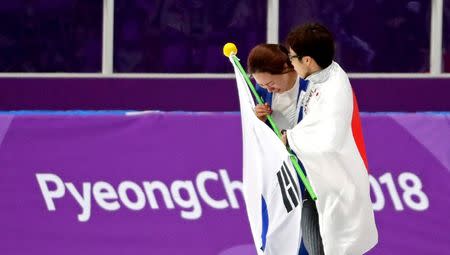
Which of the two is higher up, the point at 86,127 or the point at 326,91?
the point at 326,91

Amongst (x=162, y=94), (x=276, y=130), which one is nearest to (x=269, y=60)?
(x=276, y=130)

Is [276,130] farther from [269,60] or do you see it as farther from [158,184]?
[158,184]

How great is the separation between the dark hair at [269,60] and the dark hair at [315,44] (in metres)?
0.32

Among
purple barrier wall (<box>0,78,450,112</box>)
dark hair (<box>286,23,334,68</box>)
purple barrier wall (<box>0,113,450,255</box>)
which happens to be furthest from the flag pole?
purple barrier wall (<box>0,78,450,112</box>)

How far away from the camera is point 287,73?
6637mm

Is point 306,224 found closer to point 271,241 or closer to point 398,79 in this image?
point 271,241

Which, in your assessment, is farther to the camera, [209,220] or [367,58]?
[367,58]

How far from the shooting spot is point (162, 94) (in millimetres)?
12445

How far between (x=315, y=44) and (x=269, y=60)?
1.33ft

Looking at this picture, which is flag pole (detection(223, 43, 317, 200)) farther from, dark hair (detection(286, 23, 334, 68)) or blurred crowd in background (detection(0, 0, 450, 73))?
blurred crowd in background (detection(0, 0, 450, 73))

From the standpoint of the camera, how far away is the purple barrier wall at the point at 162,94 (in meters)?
12.4

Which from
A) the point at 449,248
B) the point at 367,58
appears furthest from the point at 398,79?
the point at 449,248

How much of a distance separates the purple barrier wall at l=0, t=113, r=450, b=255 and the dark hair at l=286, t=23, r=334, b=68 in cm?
166

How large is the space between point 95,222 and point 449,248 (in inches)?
79.9
